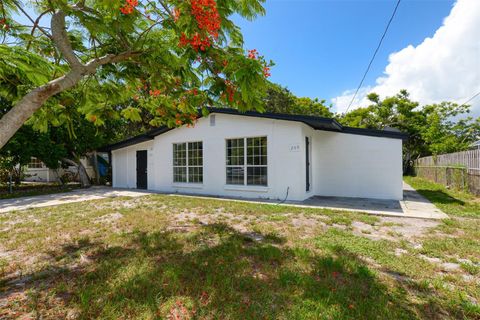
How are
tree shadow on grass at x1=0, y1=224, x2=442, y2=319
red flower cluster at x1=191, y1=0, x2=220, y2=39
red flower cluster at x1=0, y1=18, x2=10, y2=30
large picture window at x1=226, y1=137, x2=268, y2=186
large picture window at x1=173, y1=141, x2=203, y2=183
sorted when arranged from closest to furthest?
tree shadow on grass at x1=0, y1=224, x2=442, y2=319 → red flower cluster at x1=191, y1=0, x2=220, y2=39 → red flower cluster at x1=0, y1=18, x2=10, y2=30 → large picture window at x1=226, y1=137, x2=268, y2=186 → large picture window at x1=173, y1=141, x2=203, y2=183

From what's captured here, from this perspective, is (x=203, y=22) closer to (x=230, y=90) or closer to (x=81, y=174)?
(x=230, y=90)

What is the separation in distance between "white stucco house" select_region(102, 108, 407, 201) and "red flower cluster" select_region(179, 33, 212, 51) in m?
4.96

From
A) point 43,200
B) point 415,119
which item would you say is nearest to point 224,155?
point 43,200

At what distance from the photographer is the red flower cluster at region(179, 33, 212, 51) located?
281 centimetres

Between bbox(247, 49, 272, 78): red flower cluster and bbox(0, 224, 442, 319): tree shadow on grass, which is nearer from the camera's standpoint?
bbox(0, 224, 442, 319): tree shadow on grass

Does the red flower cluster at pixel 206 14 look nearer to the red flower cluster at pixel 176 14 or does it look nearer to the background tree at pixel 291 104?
the red flower cluster at pixel 176 14

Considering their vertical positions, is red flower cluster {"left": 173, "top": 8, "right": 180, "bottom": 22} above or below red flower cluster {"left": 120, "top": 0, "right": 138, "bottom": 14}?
above

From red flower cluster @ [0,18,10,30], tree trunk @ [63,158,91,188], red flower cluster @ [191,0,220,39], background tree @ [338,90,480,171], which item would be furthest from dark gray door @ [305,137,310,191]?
background tree @ [338,90,480,171]

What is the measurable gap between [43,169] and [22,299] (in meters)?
19.4

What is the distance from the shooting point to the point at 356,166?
851 cm

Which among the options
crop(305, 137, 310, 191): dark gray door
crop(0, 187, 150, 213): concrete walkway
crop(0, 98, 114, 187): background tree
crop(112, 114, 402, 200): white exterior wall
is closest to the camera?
crop(0, 187, 150, 213): concrete walkway

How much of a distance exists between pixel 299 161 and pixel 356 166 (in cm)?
258

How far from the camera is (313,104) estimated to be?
2683 cm

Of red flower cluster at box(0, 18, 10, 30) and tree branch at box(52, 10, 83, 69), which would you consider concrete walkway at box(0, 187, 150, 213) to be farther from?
tree branch at box(52, 10, 83, 69)
